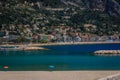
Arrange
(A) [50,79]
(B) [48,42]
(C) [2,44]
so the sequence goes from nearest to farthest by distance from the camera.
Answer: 1. (A) [50,79]
2. (C) [2,44]
3. (B) [48,42]

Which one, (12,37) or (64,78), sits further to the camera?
(12,37)

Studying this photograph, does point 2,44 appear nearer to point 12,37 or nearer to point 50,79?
point 12,37

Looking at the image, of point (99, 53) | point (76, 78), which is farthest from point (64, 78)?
point (99, 53)

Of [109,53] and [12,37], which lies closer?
[109,53]

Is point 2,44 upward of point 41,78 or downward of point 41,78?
downward

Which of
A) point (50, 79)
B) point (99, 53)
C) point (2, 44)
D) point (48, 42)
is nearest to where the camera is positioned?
point (50, 79)

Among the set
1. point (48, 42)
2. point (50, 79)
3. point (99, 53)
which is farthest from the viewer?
point (48, 42)

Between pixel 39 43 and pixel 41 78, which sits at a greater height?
pixel 41 78

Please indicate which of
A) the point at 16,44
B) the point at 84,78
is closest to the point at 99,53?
the point at 16,44

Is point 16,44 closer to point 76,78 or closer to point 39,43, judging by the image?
point 39,43
